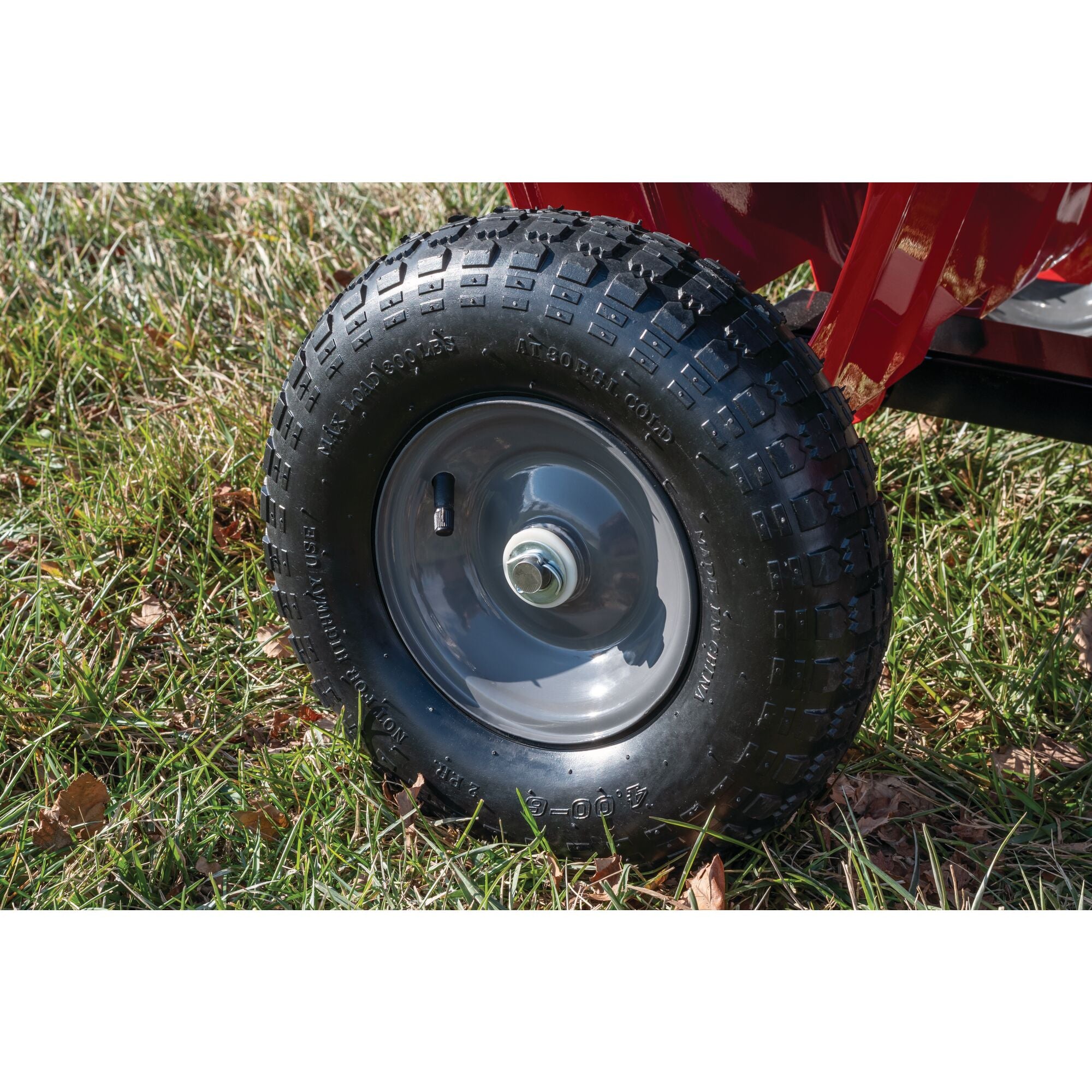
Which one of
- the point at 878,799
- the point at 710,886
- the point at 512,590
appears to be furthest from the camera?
the point at 878,799

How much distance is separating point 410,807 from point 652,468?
0.93 m

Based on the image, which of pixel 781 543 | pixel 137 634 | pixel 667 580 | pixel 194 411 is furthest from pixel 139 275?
pixel 781 543

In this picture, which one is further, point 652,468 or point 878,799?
point 878,799

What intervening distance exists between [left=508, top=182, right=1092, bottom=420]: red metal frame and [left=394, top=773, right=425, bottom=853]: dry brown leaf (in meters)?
1.15

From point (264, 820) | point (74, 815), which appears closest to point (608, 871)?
point (264, 820)

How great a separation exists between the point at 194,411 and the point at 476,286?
182 cm

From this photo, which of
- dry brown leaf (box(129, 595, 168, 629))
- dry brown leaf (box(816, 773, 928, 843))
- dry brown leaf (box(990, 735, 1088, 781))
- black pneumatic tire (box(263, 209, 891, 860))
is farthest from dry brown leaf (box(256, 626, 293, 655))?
dry brown leaf (box(990, 735, 1088, 781))

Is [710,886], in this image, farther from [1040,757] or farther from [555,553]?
[1040,757]

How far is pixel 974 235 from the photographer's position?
6.73 ft

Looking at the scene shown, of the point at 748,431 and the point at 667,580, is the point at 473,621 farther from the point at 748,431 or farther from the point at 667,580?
the point at 748,431

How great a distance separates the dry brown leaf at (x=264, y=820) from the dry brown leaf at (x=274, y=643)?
49 centimetres

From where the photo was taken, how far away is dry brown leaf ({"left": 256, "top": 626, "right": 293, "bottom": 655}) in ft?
A: 8.91

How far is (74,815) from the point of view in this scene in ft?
7.66

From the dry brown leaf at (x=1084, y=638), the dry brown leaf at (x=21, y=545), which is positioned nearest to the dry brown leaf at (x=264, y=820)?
the dry brown leaf at (x=21, y=545)
